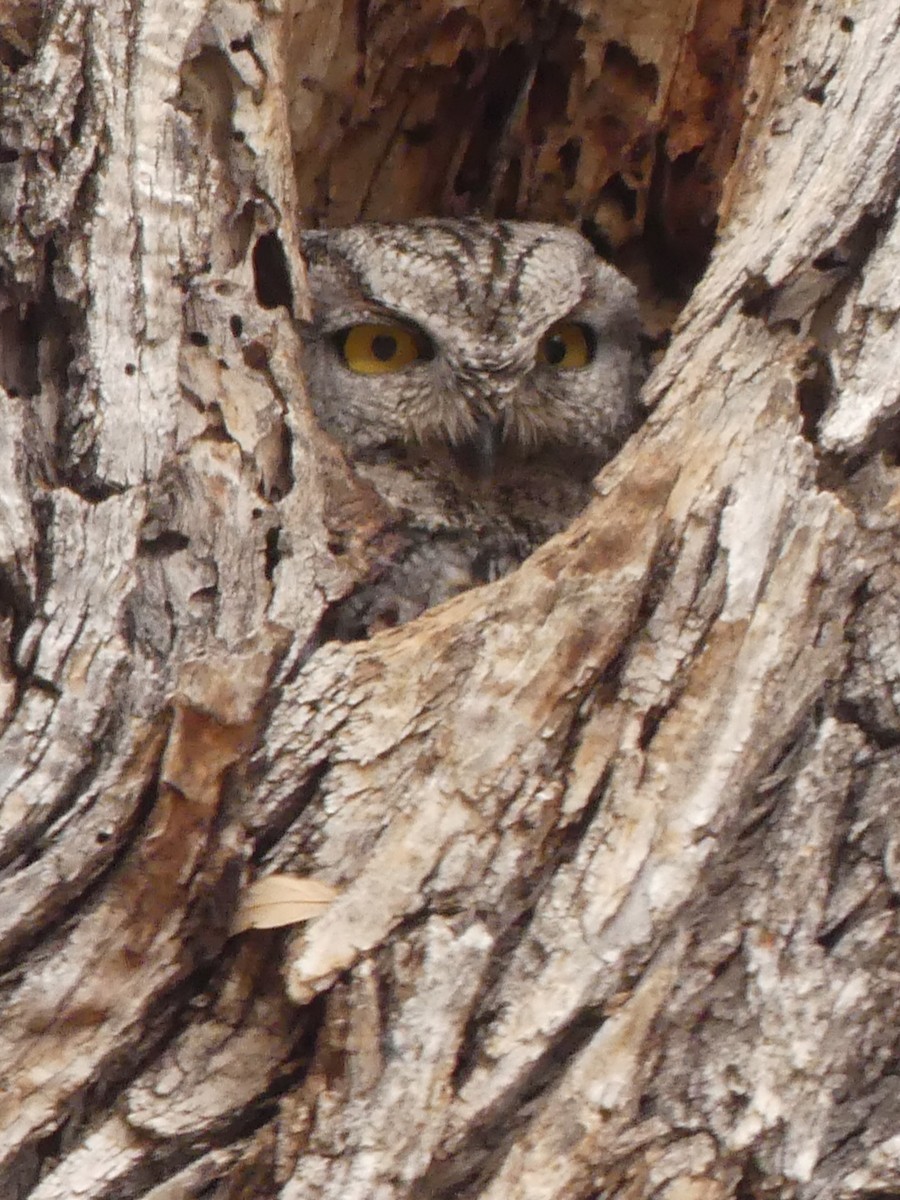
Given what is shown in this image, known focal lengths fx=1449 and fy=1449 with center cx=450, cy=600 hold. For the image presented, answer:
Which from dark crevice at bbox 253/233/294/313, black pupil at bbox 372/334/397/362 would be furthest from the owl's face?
dark crevice at bbox 253/233/294/313

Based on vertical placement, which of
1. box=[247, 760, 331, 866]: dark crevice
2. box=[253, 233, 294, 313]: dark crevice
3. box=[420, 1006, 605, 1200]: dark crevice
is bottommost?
box=[420, 1006, 605, 1200]: dark crevice

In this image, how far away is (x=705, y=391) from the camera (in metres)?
1.95

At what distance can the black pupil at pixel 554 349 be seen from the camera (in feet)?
9.15

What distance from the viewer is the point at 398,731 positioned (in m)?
1.76

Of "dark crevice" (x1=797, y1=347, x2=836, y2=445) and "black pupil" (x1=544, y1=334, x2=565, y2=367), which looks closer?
"dark crevice" (x1=797, y1=347, x2=836, y2=445)

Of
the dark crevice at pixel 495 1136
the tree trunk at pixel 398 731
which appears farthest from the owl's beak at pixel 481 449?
the dark crevice at pixel 495 1136

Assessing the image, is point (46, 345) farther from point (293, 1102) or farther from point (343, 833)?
point (293, 1102)

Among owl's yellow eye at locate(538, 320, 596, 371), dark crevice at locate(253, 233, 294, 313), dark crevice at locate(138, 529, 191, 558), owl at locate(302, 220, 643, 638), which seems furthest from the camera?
owl's yellow eye at locate(538, 320, 596, 371)

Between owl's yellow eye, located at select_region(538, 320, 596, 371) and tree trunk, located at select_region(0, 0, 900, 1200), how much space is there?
733 mm

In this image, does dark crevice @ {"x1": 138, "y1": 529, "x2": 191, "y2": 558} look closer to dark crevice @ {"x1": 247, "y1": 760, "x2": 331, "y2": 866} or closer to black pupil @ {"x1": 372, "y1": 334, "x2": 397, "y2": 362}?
dark crevice @ {"x1": 247, "y1": 760, "x2": 331, "y2": 866}

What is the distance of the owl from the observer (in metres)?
2.60

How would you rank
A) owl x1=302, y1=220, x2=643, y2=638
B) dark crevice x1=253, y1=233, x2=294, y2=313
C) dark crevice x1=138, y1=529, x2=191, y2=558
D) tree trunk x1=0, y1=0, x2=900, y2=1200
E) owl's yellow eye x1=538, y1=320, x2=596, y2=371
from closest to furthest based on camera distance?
tree trunk x1=0, y1=0, x2=900, y2=1200, dark crevice x1=138, y1=529, x2=191, y2=558, dark crevice x1=253, y1=233, x2=294, y2=313, owl x1=302, y1=220, x2=643, y2=638, owl's yellow eye x1=538, y1=320, x2=596, y2=371

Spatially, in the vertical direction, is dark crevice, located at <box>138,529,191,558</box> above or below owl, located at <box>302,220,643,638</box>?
below

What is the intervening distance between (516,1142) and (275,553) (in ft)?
2.58
